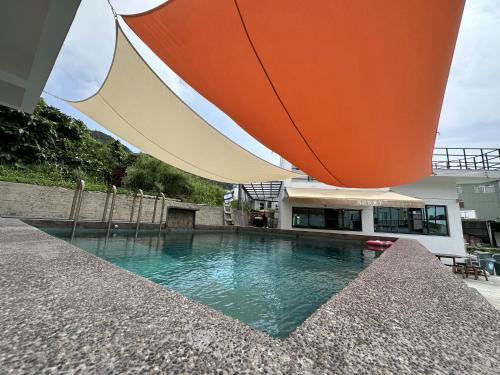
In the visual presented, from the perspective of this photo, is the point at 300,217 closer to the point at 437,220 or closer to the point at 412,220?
the point at 412,220

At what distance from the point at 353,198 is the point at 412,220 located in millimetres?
3332

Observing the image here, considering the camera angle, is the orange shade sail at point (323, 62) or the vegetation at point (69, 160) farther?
the vegetation at point (69, 160)

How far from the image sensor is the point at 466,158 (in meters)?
10.2

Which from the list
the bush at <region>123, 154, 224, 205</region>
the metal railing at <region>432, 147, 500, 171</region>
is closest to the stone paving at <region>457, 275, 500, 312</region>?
the metal railing at <region>432, 147, 500, 171</region>

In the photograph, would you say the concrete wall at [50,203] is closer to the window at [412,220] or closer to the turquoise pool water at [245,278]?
the turquoise pool water at [245,278]

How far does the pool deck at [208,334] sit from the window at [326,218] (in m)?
10.8

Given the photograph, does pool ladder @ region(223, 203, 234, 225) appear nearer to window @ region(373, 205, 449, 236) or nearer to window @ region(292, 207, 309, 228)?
window @ region(292, 207, 309, 228)

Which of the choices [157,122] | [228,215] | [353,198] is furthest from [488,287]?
[228,215]

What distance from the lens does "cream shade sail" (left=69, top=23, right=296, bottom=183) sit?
3.71m

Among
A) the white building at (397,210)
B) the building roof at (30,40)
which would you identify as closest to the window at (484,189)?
the white building at (397,210)

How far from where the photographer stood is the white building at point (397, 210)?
9.62 meters

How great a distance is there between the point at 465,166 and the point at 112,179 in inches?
647

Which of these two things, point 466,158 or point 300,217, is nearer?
point 466,158

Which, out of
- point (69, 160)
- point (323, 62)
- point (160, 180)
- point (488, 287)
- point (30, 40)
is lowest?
point (488, 287)
